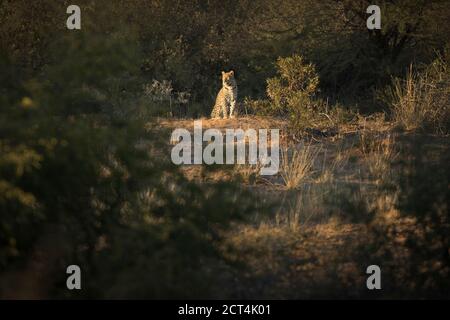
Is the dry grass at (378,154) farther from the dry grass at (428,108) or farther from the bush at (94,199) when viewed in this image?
the bush at (94,199)

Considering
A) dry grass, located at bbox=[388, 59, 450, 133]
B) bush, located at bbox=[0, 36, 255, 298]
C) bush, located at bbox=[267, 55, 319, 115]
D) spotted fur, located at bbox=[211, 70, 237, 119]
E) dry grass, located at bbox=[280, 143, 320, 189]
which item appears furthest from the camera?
spotted fur, located at bbox=[211, 70, 237, 119]

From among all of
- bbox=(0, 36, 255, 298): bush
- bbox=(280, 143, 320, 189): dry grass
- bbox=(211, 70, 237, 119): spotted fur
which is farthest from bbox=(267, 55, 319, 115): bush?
bbox=(0, 36, 255, 298): bush

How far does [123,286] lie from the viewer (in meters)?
4.51

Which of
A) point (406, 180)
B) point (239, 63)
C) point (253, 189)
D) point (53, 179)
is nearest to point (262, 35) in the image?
point (239, 63)

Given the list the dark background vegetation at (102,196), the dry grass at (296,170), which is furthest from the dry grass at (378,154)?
the dark background vegetation at (102,196)

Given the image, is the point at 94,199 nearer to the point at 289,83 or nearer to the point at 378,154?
the point at 378,154

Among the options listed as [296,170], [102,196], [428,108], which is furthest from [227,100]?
[102,196]

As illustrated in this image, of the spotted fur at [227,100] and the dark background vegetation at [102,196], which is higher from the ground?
the spotted fur at [227,100]

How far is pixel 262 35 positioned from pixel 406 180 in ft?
27.7

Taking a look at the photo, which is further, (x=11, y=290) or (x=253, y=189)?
(x=253, y=189)

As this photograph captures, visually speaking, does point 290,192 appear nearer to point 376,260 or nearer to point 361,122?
point 376,260

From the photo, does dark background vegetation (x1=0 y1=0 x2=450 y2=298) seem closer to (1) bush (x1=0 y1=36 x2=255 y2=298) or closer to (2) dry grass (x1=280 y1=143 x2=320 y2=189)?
(1) bush (x1=0 y1=36 x2=255 y2=298)

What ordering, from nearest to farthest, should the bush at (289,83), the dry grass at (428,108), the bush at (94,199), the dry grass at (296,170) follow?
the bush at (94,199), the dry grass at (296,170), the dry grass at (428,108), the bush at (289,83)

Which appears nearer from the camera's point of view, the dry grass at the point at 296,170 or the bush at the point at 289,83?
the dry grass at the point at 296,170
